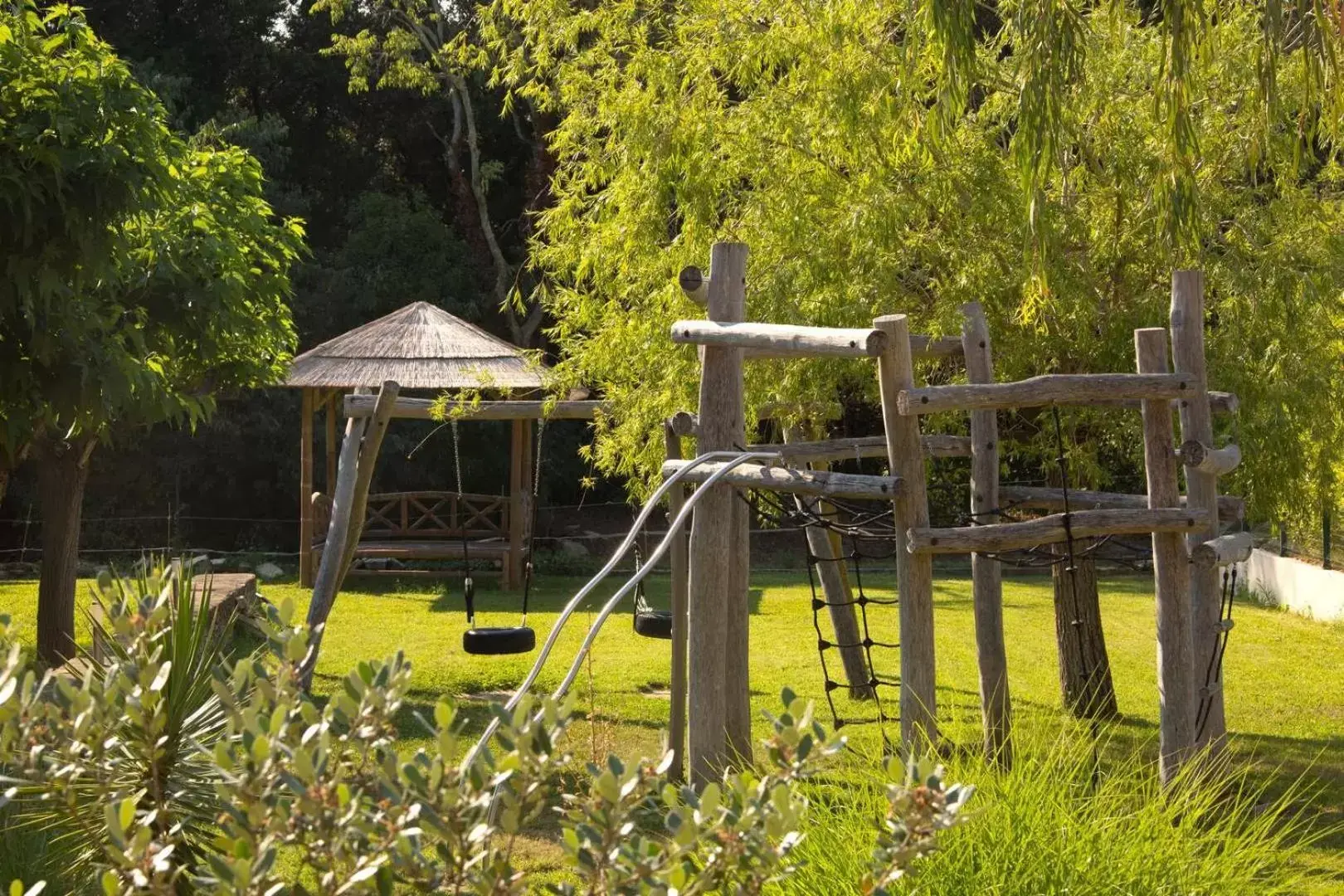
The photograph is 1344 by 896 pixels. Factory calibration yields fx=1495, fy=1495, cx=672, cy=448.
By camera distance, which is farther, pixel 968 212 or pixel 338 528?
pixel 338 528

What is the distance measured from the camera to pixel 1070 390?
5918mm

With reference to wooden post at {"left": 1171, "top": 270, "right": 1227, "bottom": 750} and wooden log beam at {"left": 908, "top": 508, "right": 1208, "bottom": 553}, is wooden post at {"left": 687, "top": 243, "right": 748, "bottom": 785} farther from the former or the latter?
wooden post at {"left": 1171, "top": 270, "right": 1227, "bottom": 750}

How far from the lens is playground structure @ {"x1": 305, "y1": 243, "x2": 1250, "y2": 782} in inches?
219

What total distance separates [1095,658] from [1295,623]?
5.42m

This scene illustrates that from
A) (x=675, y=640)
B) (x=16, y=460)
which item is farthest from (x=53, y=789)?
(x=16, y=460)

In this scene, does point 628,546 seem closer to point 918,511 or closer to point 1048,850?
point 918,511

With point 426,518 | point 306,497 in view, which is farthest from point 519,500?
point 306,497

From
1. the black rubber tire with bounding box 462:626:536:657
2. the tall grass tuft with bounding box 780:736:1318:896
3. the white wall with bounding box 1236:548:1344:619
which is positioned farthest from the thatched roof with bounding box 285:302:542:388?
the tall grass tuft with bounding box 780:736:1318:896

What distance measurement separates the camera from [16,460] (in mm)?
9562

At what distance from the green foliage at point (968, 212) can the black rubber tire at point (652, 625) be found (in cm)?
120

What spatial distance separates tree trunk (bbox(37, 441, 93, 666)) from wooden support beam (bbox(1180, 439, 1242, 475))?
25.0ft

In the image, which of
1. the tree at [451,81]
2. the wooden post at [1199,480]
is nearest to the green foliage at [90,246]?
the wooden post at [1199,480]

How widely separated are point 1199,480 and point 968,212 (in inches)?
90.1

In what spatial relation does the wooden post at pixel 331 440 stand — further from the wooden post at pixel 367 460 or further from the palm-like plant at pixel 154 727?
the palm-like plant at pixel 154 727
